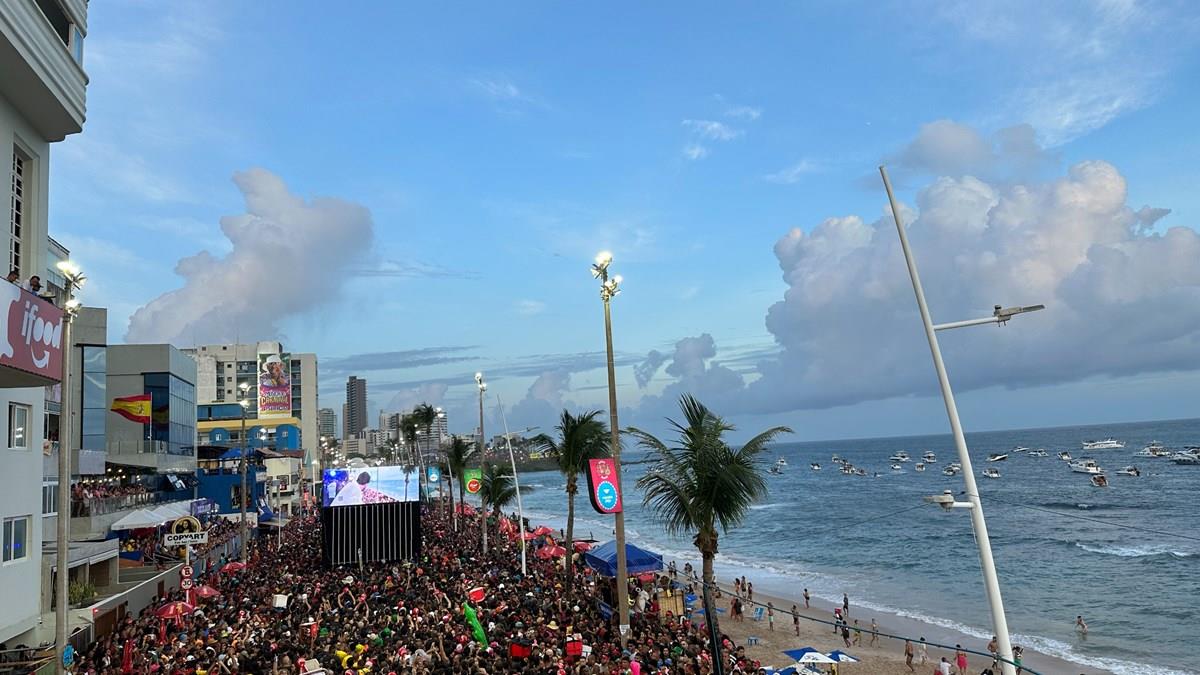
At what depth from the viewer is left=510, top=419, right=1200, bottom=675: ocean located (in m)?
36.0

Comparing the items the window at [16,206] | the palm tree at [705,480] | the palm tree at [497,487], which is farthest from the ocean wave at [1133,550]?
the window at [16,206]

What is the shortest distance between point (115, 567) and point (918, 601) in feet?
127

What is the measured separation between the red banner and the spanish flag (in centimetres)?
4335

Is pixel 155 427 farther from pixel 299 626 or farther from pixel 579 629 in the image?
pixel 579 629

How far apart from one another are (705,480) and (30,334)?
12.9m

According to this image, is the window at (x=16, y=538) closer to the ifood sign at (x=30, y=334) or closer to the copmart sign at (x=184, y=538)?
the ifood sign at (x=30, y=334)

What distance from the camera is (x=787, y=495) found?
4921 inches

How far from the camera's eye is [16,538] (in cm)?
1734

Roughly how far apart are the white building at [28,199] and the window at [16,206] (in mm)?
23

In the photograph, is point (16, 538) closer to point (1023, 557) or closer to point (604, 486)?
point (604, 486)

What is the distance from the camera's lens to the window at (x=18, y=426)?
17.2 metres

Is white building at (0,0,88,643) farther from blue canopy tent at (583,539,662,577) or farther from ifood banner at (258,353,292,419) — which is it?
ifood banner at (258,353,292,419)

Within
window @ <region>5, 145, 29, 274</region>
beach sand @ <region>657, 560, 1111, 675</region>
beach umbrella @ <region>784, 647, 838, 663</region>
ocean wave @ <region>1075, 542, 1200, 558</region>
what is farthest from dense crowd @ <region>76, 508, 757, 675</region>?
ocean wave @ <region>1075, 542, 1200, 558</region>

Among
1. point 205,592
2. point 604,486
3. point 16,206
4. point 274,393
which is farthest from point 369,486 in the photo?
point 274,393
